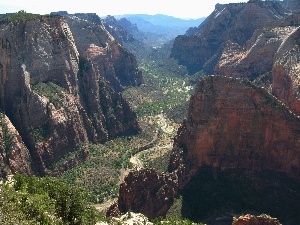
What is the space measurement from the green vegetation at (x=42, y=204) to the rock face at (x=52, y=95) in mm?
40495

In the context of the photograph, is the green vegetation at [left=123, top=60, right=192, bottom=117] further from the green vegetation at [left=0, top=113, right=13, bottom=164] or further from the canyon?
the green vegetation at [left=0, top=113, right=13, bottom=164]

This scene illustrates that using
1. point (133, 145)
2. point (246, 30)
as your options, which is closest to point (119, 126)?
point (133, 145)

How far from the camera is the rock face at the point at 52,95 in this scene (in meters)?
91.2

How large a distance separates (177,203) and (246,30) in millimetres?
142452

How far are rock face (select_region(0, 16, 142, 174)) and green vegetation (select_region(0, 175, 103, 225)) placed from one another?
4049 centimetres

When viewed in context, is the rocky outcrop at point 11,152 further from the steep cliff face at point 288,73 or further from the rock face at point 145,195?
the steep cliff face at point 288,73

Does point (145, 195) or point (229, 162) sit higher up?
point (229, 162)

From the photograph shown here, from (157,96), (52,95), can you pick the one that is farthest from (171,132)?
(157,96)

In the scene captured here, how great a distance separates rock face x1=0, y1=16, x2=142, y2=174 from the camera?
9119 cm

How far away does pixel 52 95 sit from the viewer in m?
98.7

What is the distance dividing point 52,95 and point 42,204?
62546 millimetres

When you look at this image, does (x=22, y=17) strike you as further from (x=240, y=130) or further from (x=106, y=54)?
(x=106, y=54)

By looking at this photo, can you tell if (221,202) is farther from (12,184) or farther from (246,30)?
(246,30)

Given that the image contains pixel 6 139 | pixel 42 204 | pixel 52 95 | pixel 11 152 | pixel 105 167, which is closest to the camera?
pixel 42 204
